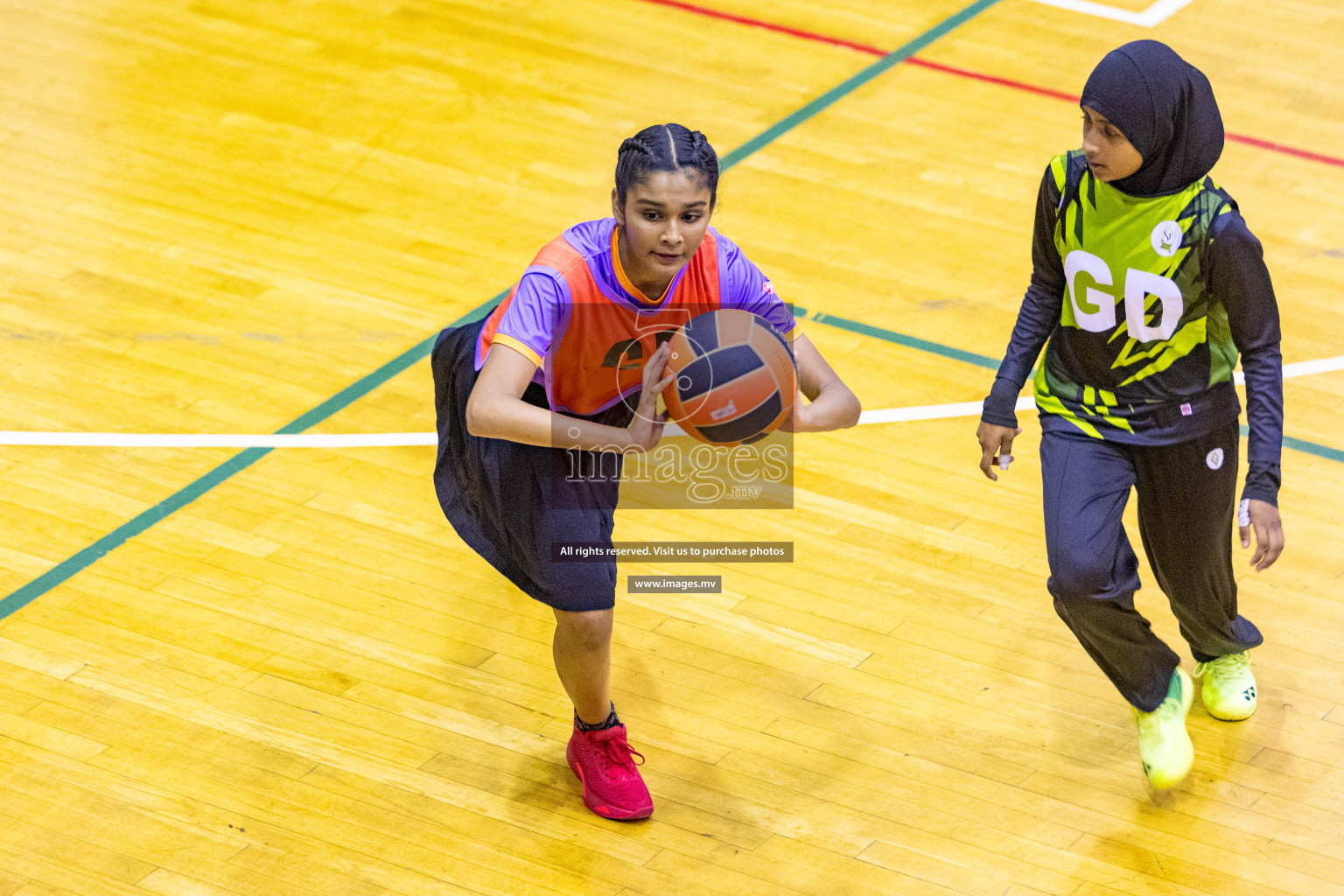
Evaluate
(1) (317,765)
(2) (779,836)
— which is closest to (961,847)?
(2) (779,836)

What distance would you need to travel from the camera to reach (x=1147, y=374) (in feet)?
12.2

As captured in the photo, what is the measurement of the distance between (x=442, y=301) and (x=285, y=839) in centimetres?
262

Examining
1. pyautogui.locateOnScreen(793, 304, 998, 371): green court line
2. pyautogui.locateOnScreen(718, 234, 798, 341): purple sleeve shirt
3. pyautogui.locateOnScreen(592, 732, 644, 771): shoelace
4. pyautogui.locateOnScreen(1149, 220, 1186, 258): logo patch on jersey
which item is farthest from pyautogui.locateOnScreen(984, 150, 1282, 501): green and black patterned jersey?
pyautogui.locateOnScreen(793, 304, 998, 371): green court line

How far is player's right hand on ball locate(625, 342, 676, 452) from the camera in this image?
10.9 ft

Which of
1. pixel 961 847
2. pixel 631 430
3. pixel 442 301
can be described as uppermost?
pixel 631 430

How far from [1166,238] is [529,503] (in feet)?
4.68

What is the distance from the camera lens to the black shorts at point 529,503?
3.61 metres

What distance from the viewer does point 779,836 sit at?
12.6 ft

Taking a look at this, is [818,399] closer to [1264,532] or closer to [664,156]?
[664,156]

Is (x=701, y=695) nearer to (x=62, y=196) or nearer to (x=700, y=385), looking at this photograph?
(x=700, y=385)

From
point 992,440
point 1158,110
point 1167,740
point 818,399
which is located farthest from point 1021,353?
point 1167,740

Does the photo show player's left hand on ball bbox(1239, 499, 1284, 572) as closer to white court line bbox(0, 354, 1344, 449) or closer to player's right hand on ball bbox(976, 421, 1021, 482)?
player's right hand on ball bbox(976, 421, 1021, 482)

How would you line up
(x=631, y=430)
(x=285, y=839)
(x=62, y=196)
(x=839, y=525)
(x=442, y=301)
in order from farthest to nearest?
(x=62, y=196) → (x=442, y=301) → (x=839, y=525) → (x=285, y=839) → (x=631, y=430)

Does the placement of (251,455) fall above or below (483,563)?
above
